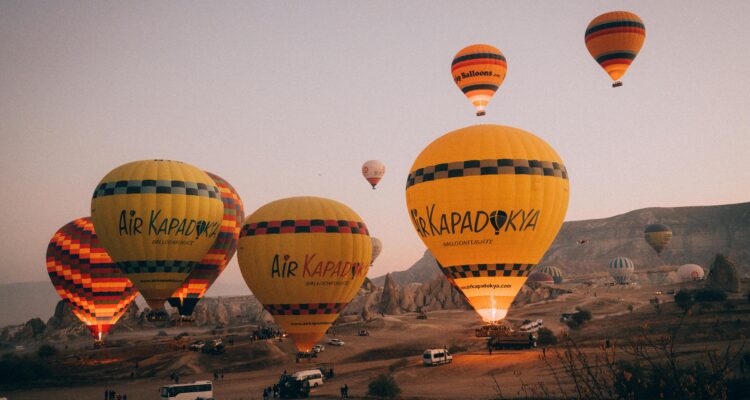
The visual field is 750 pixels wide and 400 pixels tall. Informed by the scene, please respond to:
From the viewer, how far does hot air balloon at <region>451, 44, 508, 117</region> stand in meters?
44.9

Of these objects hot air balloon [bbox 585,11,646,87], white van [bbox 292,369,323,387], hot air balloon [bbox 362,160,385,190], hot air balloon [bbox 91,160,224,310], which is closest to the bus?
white van [bbox 292,369,323,387]

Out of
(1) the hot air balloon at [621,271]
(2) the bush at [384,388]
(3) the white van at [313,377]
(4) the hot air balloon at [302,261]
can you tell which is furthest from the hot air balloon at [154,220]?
(1) the hot air balloon at [621,271]

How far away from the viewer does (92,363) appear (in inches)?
2403

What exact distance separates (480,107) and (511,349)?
16.7 m

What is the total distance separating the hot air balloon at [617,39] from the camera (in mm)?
46375

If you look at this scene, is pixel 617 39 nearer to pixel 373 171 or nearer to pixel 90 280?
pixel 373 171

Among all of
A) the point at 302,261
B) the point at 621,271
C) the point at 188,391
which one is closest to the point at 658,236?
the point at 621,271

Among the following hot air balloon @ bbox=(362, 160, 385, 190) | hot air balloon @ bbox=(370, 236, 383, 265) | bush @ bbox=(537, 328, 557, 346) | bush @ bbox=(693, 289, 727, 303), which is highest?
hot air balloon @ bbox=(362, 160, 385, 190)

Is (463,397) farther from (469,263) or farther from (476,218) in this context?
(476,218)

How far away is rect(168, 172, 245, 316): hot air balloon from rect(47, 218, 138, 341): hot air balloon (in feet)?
28.4

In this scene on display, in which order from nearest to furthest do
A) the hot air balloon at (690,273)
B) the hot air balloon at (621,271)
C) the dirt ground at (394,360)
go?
1. the dirt ground at (394,360)
2. the hot air balloon at (690,273)
3. the hot air balloon at (621,271)

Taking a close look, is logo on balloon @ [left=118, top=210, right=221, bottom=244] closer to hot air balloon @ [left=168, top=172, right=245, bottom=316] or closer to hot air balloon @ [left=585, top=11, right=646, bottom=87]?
hot air balloon @ [left=168, top=172, right=245, bottom=316]

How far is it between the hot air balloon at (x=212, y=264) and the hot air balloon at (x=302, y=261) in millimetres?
7605

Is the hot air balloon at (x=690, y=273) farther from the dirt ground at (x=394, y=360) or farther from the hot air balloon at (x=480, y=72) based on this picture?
the hot air balloon at (x=480, y=72)
